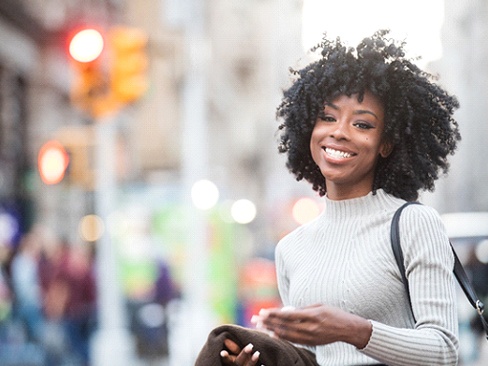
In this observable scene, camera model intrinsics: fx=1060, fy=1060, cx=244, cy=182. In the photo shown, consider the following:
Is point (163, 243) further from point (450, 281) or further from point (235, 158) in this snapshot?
point (235, 158)

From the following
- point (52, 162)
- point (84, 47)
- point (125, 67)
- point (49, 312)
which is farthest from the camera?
point (52, 162)

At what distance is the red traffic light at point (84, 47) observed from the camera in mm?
12344

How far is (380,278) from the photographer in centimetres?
288

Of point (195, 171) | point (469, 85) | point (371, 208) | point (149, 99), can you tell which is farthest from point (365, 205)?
point (469, 85)

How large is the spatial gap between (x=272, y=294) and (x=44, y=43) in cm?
901

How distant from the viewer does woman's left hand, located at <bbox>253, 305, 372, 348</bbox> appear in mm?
2611

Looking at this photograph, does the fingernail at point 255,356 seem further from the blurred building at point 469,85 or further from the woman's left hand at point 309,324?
the blurred building at point 469,85

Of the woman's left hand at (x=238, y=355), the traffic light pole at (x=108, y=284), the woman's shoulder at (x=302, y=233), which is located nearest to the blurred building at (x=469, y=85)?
the traffic light pole at (x=108, y=284)

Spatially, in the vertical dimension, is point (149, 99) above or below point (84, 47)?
above

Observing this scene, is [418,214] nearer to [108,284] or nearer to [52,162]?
[108,284]

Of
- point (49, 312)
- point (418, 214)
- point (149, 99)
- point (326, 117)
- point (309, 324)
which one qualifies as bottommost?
point (49, 312)

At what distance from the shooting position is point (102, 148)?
599 inches

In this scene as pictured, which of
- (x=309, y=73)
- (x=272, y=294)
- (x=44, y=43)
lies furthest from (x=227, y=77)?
(x=309, y=73)

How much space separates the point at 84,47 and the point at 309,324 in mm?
10135
